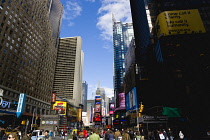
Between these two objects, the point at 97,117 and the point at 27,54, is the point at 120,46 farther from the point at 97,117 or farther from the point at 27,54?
the point at 27,54

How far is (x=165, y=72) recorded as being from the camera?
40125 mm

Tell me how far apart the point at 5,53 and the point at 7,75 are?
25.8 feet

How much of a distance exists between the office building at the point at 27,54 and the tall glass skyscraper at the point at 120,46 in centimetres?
9345

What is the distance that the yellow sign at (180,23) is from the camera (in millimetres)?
40406

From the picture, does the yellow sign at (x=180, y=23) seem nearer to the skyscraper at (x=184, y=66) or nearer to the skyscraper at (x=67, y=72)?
the skyscraper at (x=184, y=66)

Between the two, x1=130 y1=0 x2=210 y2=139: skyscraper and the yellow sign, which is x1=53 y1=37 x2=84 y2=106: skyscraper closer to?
x1=130 y1=0 x2=210 y2=139: skyscraper

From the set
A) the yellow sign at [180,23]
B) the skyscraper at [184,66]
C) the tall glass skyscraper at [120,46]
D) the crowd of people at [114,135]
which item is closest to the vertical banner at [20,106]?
the crowd of people at [114,135]

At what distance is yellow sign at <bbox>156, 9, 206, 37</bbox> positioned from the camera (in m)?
40.4

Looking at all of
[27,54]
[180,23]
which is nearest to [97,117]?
[27,54]

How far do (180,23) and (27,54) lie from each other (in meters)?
61.2

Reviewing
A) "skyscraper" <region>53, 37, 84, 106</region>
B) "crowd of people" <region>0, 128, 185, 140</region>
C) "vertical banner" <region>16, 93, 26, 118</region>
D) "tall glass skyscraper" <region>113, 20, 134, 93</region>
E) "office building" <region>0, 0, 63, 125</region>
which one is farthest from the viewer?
"tall glass skyscraper" <region>113, 20, 134, 93</region>

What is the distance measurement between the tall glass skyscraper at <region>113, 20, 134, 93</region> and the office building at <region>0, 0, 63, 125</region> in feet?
307

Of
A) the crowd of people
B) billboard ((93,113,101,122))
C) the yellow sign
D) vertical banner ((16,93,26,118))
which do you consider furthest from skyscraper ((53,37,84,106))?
the crowd of people

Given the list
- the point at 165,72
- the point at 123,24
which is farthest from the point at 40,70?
the point at 123,24
